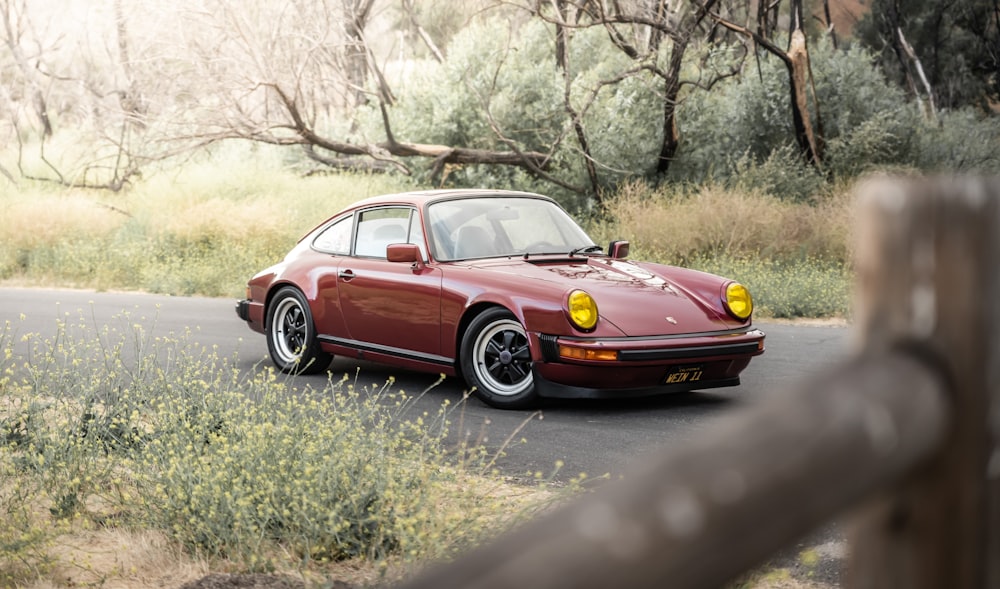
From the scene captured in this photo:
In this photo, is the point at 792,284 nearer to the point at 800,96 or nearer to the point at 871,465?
the point at 800,96

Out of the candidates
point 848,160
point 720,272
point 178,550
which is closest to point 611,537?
point 178,550

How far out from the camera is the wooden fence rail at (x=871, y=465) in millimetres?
1295

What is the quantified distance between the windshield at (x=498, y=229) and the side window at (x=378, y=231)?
333mm

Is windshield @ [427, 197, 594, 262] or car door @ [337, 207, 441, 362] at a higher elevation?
windshield @ [427, 197, 594, 262]

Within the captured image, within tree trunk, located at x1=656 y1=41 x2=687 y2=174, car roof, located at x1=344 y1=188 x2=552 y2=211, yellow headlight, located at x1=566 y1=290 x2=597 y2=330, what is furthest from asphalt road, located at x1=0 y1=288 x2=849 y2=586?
tree trunk, located at x1=656 y1=41 x2=687 y2=174

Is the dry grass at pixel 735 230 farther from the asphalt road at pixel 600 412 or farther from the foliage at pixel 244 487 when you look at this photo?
the foliage at pixel 244 487

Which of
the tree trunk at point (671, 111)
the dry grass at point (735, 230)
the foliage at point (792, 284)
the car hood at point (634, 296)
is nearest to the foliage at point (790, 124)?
the tree trunk at point (671, 111)

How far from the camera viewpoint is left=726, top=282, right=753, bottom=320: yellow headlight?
8.06 m

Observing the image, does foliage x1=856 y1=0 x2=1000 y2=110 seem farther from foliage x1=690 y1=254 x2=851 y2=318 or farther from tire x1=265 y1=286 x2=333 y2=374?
tire x1=265 y1=286 x2=333 y2=374

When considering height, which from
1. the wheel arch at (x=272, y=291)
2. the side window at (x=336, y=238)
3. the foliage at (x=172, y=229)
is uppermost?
A: the side window at (x=336, y=238)

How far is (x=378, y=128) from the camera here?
2620 cm

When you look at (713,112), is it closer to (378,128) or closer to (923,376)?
(378,128)

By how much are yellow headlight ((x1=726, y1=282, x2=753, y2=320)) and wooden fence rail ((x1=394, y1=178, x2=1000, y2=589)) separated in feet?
20.9

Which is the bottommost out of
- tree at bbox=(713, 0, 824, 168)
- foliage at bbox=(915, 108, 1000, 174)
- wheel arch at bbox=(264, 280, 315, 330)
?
wheel arch at bbox=(264, 280, 315, 330)
